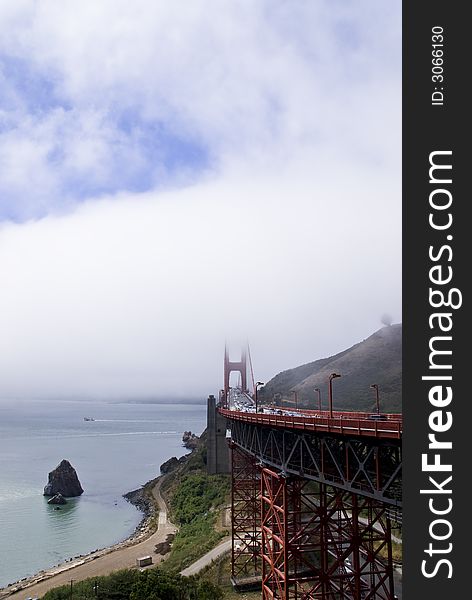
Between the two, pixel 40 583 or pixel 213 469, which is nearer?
pixel 40 583

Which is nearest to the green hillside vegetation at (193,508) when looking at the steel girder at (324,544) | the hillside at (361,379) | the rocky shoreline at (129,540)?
the rocky shoreline at (129,540)

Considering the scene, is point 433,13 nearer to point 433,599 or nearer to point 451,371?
point 451,371

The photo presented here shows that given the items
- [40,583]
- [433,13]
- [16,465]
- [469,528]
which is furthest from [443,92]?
[16,465]

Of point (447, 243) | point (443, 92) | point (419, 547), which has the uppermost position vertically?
point (443, 92)

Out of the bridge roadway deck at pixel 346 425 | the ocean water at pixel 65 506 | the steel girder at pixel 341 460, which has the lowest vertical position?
the ocean water at pixel 65 506

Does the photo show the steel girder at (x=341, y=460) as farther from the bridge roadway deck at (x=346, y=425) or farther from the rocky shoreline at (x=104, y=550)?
the rocky shoreline at (x=104, y=550)

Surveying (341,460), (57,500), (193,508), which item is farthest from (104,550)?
(341,460)
